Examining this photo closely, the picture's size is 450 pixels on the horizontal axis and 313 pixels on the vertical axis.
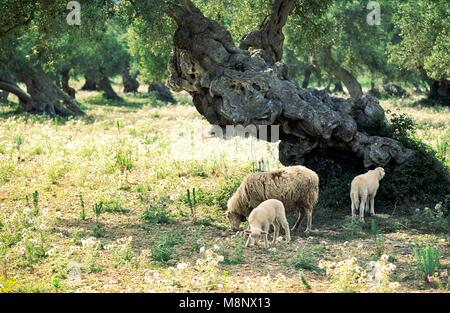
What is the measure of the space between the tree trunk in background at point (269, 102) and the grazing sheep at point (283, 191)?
1.88 meters

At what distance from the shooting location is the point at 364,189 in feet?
45.9

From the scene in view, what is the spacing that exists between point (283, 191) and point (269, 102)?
253 centimetres

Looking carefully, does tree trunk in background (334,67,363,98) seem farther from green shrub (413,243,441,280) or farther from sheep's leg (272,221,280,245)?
green shrub (413,243,441,280)

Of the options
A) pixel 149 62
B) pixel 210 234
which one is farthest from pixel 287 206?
pixel 149 62

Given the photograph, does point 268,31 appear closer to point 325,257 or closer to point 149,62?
point 325,257

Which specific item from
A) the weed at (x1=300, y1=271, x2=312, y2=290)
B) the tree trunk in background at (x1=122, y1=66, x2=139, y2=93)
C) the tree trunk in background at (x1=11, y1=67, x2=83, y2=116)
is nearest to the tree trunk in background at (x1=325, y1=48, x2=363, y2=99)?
the tree trunk in background at (x1=11, y1=67, x2=83, y2=116)

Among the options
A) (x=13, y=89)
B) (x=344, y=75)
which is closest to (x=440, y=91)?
(x=344, y=75)

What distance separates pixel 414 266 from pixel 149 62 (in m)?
30.7

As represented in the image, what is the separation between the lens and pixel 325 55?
36.6 meters

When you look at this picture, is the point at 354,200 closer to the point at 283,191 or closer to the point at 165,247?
the point at 283,191

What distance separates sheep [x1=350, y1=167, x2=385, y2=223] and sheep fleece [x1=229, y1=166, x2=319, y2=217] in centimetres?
106

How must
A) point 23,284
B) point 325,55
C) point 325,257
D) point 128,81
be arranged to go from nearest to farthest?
point 23,284, point 325,257, point 325,55, point 128,81

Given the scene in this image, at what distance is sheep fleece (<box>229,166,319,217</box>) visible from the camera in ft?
43.7

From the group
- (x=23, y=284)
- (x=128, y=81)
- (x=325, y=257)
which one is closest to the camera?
(x=23, y=284)
